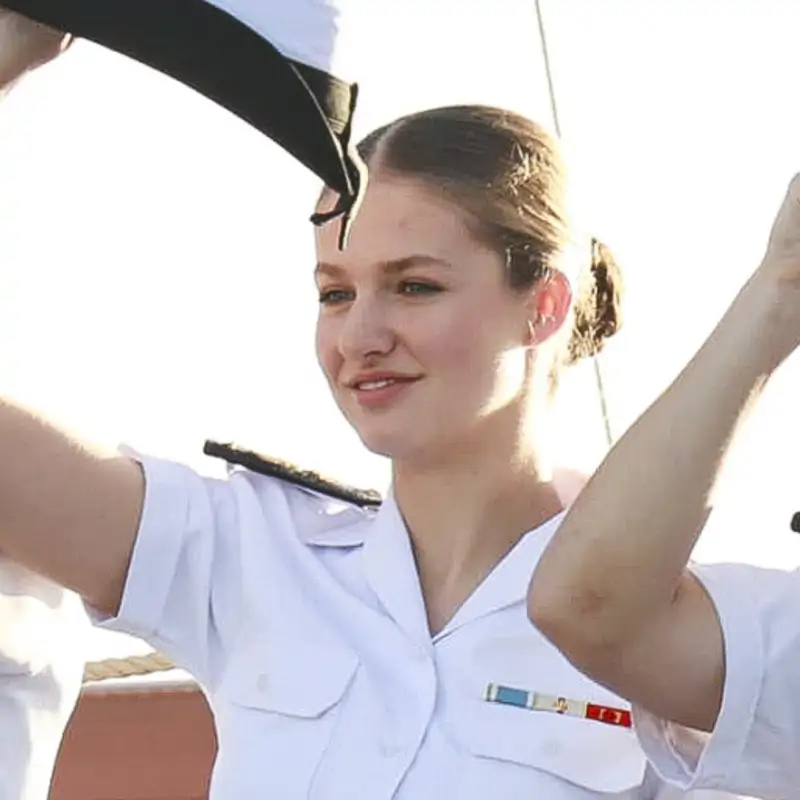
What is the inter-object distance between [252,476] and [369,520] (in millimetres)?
70

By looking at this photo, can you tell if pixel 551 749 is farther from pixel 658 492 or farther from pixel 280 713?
pixel 658 492

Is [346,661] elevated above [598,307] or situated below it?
below

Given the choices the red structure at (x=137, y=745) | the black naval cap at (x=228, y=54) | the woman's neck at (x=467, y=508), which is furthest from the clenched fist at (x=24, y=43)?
the red structure at (x=137, y=745)

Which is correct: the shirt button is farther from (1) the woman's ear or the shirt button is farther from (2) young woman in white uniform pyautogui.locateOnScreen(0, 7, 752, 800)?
(1) the woman's ear

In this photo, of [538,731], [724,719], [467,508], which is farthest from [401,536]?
[724,719]

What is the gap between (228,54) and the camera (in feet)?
2.47

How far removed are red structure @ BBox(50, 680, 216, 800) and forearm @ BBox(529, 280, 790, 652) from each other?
86cm

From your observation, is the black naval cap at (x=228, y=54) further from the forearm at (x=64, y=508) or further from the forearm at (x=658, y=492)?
the forearm at (x=64, y=508)

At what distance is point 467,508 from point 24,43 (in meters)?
0.38

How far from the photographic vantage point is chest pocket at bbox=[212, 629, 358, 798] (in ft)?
3.40

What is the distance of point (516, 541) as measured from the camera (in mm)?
1115

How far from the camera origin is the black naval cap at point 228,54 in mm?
749

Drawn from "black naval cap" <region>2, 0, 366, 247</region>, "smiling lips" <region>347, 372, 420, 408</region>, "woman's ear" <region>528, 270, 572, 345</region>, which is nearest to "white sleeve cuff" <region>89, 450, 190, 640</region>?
"smiling lips" <region>347, 372, 420, 408</region>

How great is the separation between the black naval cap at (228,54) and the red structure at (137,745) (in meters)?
0.95
